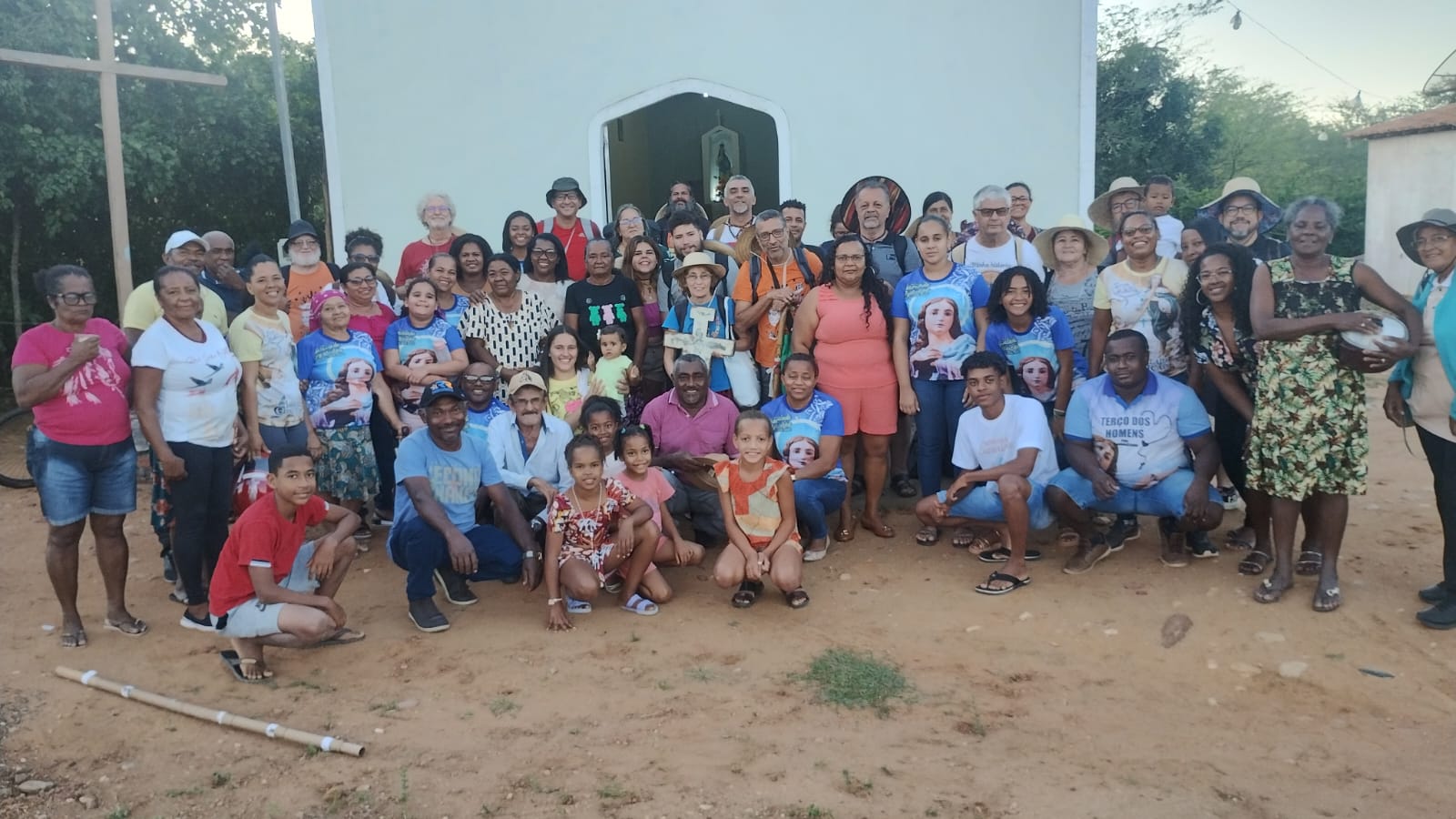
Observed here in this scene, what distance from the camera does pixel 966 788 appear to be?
3.15 meters

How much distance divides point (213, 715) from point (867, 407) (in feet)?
10.9

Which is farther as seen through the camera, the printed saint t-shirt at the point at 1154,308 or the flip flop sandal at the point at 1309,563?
the printed saint t-shirt at the point at 1154,308

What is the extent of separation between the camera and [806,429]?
5352mm

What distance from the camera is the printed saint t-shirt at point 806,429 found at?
5.34 m

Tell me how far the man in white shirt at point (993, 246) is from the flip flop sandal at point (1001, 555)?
1472 millimetres

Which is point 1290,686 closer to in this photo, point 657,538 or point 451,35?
point 657,538

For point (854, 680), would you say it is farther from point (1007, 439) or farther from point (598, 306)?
point (598, 306)

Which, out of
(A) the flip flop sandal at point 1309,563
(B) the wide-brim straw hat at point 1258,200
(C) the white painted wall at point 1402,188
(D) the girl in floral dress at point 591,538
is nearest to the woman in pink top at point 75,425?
(D) the girl in floral dress at point 591,538

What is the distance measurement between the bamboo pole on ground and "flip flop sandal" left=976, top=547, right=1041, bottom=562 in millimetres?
3148

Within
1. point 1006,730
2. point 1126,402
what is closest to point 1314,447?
point 1126,402

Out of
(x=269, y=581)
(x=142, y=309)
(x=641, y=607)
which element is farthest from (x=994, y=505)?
(x=142, y=309)

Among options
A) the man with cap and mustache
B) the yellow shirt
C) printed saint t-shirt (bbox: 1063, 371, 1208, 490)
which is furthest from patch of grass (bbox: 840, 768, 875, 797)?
the man with cap and mustache

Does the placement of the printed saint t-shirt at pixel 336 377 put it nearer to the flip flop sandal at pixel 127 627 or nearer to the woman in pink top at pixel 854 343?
the flip flop sandal at pixel 127 627

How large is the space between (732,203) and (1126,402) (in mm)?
2693
